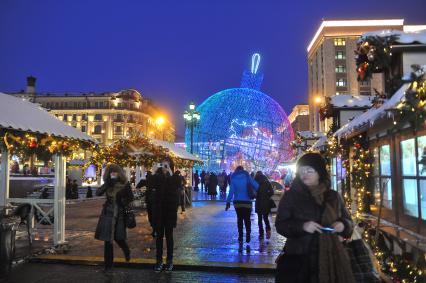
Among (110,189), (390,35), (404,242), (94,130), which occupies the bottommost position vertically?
(404,242)

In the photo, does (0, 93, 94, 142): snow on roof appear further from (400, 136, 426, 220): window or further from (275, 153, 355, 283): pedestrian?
(400, 136, 426, 220): window

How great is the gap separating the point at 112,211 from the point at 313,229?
16.4ft

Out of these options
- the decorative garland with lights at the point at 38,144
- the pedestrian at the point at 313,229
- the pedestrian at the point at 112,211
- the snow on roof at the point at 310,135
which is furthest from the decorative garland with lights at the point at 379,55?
the snow on roof at the point at 310,135

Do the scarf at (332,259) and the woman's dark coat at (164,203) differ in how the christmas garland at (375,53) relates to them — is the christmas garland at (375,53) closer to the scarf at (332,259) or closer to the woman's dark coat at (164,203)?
the woman's dark coat at (164,203)

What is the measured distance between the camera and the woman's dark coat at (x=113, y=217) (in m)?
7.95

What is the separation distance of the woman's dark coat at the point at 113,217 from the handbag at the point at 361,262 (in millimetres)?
4977

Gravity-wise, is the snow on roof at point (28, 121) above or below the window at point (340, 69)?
below

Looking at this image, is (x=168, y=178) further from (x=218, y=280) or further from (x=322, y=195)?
(x=322, y=195)

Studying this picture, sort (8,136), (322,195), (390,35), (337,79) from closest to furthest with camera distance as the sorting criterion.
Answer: (322,195) → (390,35) → (8,136) → (337,79)

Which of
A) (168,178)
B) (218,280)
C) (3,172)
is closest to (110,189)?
(168,178)

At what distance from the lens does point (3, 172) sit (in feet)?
33.9

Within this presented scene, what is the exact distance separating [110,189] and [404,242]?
16.0ft

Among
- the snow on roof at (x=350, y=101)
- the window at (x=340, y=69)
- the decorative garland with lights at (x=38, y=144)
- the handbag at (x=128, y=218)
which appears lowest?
the handbag at (x=128, y=218)

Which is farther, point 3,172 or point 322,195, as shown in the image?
point 3,172
